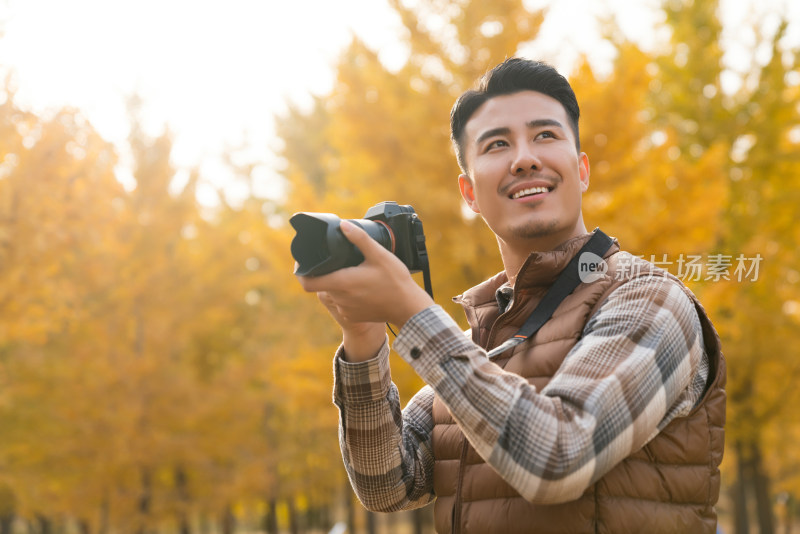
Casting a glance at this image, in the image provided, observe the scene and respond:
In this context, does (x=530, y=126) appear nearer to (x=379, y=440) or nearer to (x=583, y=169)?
(x=583, y=169)

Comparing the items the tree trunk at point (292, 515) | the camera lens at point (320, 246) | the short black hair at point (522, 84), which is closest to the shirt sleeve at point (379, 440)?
the camera lens at point (320, 246)

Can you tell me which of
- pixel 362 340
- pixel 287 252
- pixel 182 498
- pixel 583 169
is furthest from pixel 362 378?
pixel 182 498

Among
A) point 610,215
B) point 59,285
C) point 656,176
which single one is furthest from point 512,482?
point 59,285

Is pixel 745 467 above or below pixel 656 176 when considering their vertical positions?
below

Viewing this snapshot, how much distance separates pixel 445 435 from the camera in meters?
1.65

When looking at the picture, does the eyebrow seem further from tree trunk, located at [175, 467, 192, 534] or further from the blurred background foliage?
tree trunk, located at [175, 467, 192, 534]

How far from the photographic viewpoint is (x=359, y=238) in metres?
1.23

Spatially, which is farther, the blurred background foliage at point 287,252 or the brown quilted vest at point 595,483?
the blurred background foliage at point 287,252

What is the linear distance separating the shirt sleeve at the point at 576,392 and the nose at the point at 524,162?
1.26 feet

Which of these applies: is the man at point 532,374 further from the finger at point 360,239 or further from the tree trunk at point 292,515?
the tree trunk at point 292,515

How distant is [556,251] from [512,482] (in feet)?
1.83

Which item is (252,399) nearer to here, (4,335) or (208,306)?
(208,306)

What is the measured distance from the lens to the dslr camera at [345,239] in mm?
1232

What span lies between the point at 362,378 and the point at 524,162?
1.94 ft
